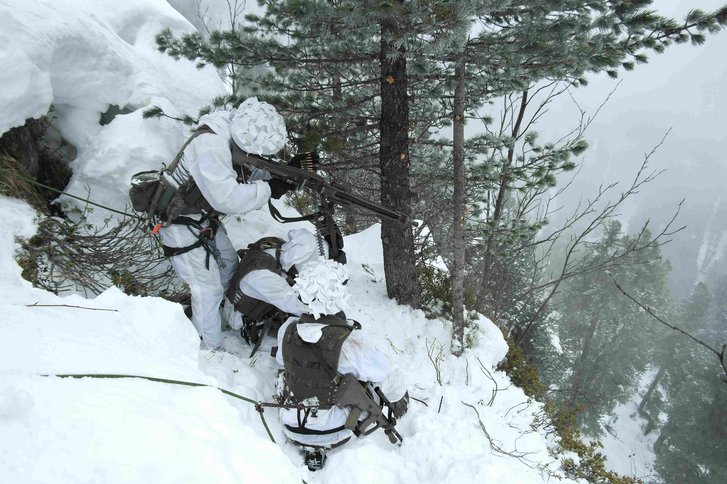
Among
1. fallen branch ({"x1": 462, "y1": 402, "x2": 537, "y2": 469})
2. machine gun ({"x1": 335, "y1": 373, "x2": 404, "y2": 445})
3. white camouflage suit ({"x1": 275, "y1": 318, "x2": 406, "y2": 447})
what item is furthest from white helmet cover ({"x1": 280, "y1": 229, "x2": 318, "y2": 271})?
fallen branch ({"x1": 462, "y1": 402, "x2": 537, "y2": 469})

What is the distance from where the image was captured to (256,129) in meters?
3.64

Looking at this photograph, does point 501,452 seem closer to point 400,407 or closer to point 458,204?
point 400,407

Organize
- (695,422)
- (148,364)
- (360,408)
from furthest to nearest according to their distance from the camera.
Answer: (695,422), (360,408), (148,364)

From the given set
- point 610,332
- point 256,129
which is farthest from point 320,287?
point 610,332

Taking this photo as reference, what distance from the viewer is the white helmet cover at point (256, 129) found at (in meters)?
3.64

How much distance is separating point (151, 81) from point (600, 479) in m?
8.06

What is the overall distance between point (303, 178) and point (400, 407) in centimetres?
247

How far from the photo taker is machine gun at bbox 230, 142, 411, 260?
12.4ft

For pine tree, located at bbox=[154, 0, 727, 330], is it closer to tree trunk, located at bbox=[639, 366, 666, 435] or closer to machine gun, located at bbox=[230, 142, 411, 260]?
machine gun, located at bbox=[230, 142, 411, 260]

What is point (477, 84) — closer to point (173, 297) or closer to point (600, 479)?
point (173, 297)

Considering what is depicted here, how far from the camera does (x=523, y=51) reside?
12.0ft

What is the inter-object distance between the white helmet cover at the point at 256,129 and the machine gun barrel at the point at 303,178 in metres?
0.09

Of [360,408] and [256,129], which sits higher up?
[256,129]

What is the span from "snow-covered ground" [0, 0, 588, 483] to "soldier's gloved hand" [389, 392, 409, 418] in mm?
150
